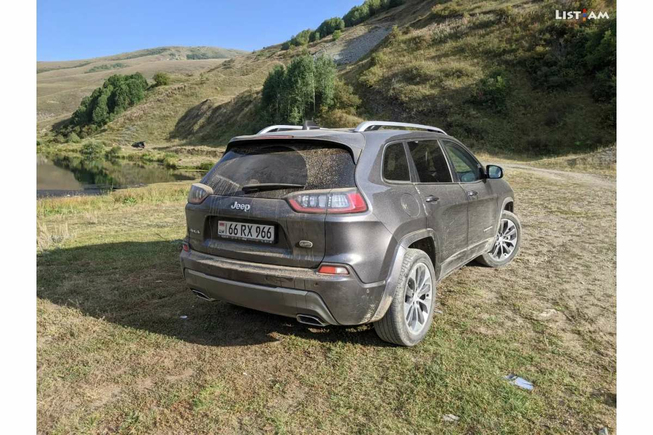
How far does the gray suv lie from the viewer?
2.99 metres

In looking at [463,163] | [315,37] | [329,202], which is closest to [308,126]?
[329,202]

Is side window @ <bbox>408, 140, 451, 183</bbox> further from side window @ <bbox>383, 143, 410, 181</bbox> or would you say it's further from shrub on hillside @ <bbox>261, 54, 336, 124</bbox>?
shrub on hillside @ <bbox>261, 54, 336, 124</bbox>

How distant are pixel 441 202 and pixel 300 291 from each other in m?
1.69

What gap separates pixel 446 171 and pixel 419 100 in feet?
118

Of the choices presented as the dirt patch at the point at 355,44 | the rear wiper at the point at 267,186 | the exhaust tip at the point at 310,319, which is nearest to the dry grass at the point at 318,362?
the exhaust tip at the point at 310,319

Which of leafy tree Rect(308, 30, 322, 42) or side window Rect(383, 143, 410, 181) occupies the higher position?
leafy tree Rect(308, 30, 322, 42)

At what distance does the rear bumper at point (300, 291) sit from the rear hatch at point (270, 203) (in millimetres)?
92

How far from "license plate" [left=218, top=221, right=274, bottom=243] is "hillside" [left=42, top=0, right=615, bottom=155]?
2963 centimetres

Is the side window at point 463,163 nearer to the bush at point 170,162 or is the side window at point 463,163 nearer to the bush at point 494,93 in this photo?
the bush at point 494,93

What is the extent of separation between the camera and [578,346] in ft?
11.6

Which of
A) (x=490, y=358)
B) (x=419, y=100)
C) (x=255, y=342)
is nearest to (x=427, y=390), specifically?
(x=490, y=358)

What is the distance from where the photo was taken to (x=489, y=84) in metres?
35.3

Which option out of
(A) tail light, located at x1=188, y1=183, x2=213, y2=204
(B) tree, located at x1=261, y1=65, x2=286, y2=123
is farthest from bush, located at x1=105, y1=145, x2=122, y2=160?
(A) tail light, located at x1=188, y1=183, x2=213, y2=204

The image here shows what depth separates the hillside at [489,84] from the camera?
1218 inches
